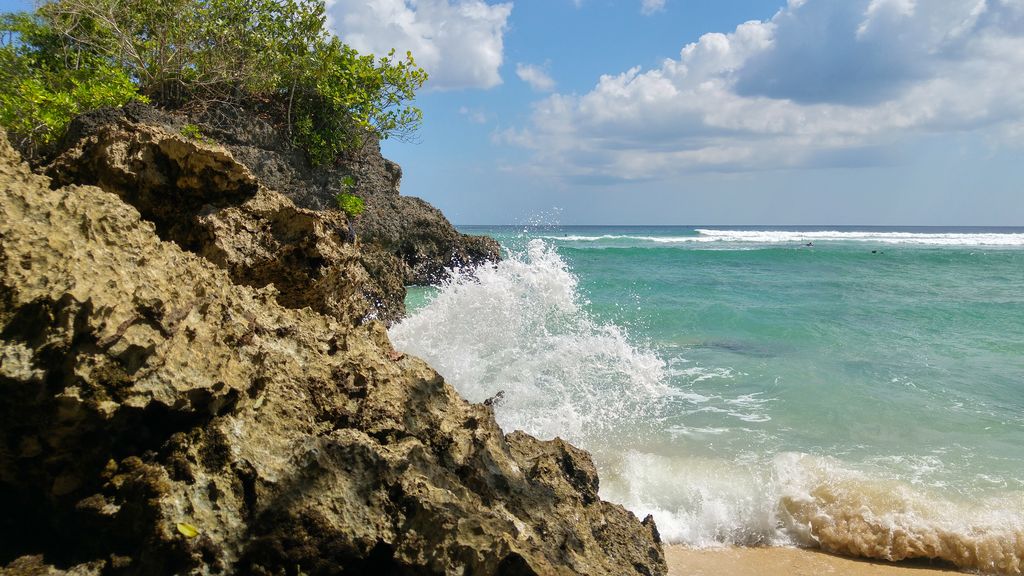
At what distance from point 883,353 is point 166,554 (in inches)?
425

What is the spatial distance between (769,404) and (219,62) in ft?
27.5

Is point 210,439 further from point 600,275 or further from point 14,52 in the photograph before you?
point 600,275

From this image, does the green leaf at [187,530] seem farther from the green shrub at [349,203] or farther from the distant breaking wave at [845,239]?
the distant breaking wave at [845,239]

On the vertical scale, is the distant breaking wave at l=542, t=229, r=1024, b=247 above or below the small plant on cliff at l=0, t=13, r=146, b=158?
below

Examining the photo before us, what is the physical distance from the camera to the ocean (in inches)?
187

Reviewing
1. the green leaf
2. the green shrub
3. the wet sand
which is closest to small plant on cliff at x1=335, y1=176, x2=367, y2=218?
the green shrub

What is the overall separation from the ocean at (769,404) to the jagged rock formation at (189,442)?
121 inches

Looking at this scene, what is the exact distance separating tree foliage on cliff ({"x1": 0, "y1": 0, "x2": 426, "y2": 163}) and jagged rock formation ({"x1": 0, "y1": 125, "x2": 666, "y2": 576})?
22.5 ft

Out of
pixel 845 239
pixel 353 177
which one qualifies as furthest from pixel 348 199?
pixel 845 239

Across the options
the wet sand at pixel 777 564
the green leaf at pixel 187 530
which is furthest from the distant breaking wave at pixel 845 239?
the green leaf at pixel 187 530

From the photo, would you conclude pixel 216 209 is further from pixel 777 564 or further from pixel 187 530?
pixel 777 564

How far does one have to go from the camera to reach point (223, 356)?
6.64 feet

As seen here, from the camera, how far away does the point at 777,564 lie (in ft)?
14.2

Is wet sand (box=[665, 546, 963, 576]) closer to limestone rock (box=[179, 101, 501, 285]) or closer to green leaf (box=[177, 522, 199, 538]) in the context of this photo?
green leaf (box=[177, 522, 199, 538])
